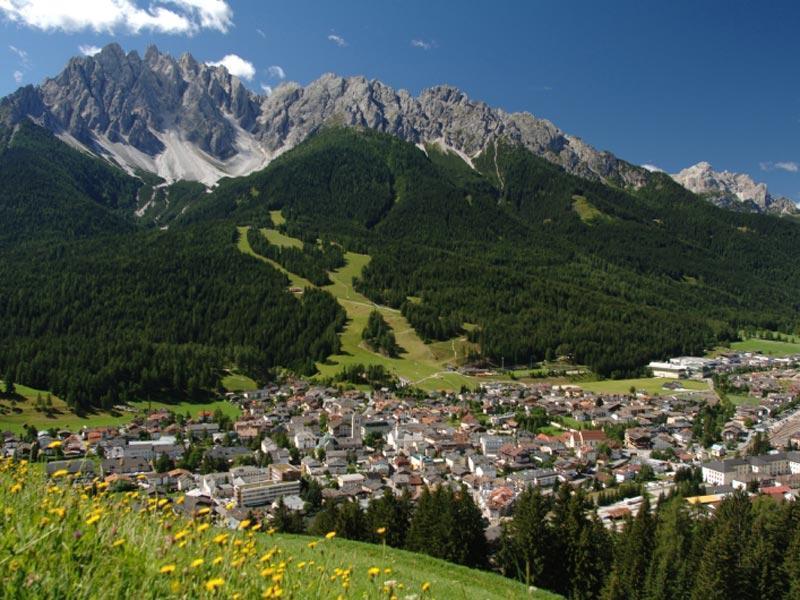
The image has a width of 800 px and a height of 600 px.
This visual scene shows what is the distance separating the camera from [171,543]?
417cm

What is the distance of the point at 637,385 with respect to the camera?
9344 cm

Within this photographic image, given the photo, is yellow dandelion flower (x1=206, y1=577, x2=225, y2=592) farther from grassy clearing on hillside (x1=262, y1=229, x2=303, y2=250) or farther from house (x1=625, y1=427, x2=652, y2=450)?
grassy clearing on hillside (x1=262, y1=229, x2=303, y2=250)

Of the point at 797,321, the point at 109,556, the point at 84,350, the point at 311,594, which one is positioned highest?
the point at 797,321

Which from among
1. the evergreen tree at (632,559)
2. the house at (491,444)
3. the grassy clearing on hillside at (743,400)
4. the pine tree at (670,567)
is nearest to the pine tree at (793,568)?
the pine tree at (670,567)

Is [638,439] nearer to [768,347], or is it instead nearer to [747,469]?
[747,469]

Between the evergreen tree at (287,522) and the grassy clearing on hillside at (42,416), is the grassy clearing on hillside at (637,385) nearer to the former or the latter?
the grassy clearing on hillside at (42,416)

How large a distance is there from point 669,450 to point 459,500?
39008mm

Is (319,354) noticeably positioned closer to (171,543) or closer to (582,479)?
(582,479)

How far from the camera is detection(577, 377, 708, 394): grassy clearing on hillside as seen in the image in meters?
88.9

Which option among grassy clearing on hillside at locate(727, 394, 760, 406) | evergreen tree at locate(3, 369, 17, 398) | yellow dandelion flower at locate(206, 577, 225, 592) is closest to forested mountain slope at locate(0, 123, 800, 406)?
evergreen tree at locate(3, 369, 17, 398)

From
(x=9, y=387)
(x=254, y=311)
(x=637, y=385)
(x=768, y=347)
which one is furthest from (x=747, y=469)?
(x=768, y=347)

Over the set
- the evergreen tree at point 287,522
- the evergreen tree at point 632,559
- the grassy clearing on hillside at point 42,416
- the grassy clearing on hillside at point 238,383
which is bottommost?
the grassy clearing on hillside at point 42,416

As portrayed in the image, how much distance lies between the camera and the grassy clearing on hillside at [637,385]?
88.9m

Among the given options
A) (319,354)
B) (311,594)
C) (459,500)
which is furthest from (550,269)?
(311,594)
